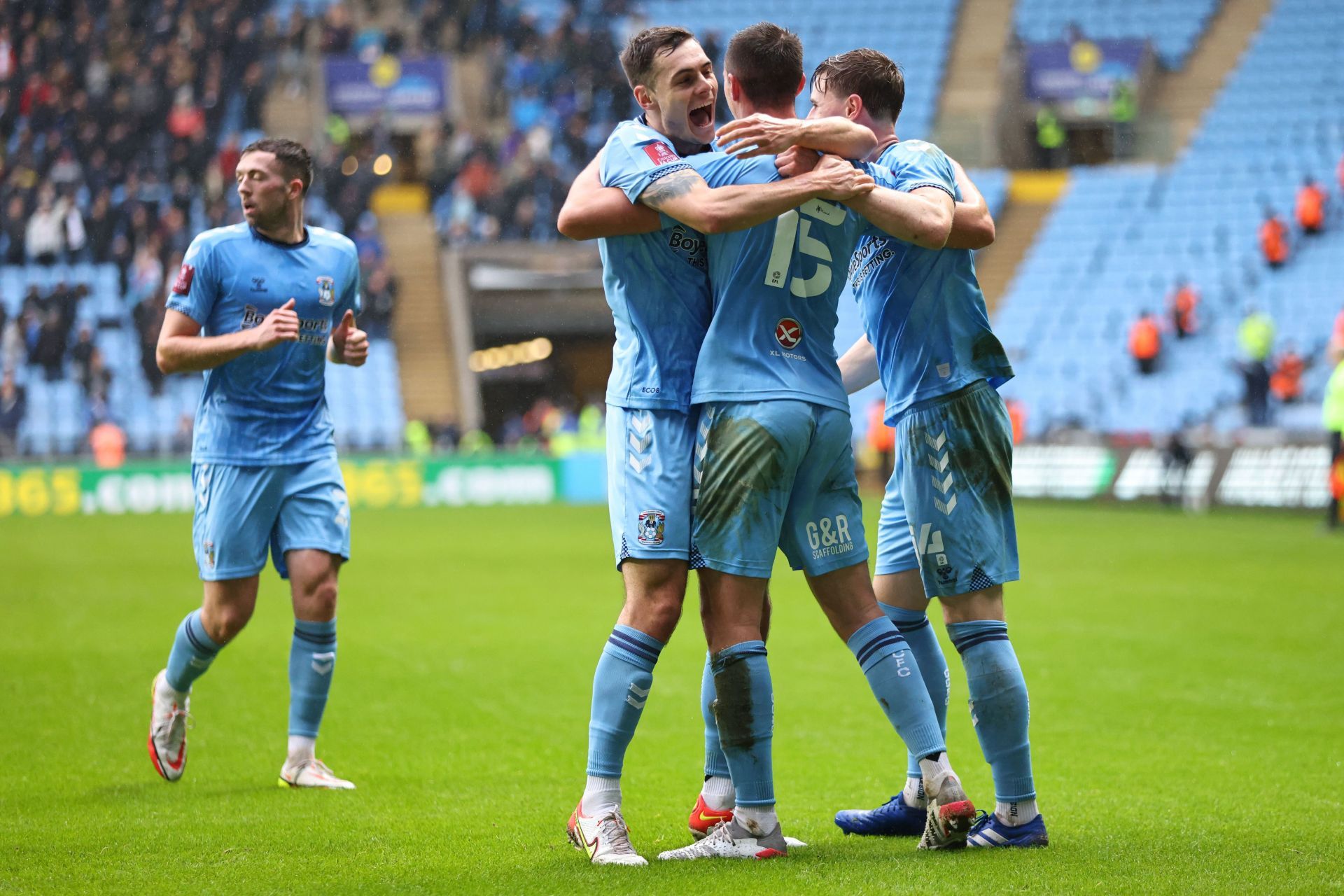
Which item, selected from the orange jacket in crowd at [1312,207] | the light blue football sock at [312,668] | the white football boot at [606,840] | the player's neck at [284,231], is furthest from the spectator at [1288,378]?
the white football boot at [606,840]

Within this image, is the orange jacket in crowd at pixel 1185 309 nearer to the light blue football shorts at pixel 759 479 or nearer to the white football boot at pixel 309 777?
the white football boot at pixel 309 777

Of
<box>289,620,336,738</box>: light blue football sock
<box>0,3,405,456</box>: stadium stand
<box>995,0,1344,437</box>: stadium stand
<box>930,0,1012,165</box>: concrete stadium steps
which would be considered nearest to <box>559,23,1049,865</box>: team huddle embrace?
<box>289,620,336,738</box>: light blue football sock

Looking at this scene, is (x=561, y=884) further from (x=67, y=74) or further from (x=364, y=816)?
(x=67, y=74)

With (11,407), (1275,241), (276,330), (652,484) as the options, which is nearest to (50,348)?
(11,407)

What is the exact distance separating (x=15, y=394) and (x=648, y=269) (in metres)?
24.1

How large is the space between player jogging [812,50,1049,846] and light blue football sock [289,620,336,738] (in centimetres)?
229

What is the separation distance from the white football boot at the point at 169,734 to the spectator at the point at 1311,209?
2530cm

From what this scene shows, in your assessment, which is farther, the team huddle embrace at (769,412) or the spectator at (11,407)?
the spectator at (11,407)

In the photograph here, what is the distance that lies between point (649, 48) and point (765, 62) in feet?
1.10

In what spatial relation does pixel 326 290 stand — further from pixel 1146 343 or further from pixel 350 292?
pixel 1146 343

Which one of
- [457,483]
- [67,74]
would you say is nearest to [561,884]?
[457,483]

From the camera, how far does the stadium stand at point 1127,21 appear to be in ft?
112

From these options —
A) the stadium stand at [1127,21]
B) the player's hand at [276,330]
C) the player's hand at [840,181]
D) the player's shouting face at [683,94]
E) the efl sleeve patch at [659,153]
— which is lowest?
the player's hand at [276,330]

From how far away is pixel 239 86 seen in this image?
31766mm
